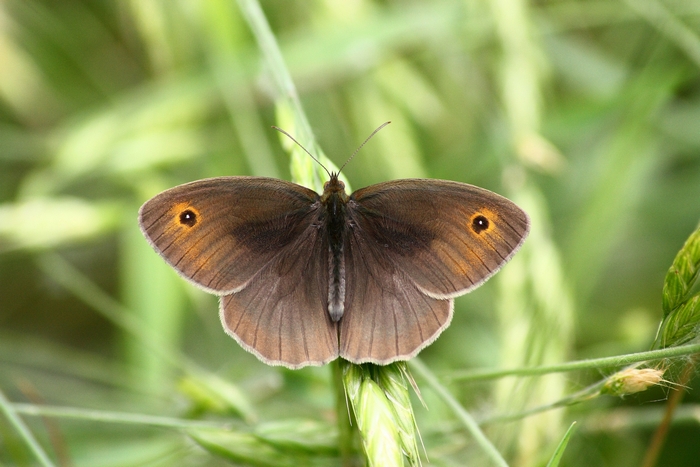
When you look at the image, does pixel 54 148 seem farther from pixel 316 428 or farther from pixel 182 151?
pixel 316 428

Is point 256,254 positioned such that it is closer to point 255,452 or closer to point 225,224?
point 225,224

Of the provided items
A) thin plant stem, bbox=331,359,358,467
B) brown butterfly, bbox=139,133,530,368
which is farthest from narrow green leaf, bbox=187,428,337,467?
brown butterfly, bbox=139,133,530,368

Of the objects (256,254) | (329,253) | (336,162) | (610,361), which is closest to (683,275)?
(610,361)

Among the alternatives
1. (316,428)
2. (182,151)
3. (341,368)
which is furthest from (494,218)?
(182,151)

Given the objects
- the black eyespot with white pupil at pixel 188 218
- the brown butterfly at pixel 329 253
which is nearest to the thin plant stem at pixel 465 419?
the brown butterfly at pixel 329 253

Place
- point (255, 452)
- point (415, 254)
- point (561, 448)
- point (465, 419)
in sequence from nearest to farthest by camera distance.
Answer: point (561, 448)
point (465, 419)
point (255, 452)
point (415, 254)

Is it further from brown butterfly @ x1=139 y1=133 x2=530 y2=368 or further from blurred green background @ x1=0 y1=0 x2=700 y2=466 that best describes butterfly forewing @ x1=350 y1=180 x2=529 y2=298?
blurred green background @ x1=0 y1=0 x2=700 y2=466

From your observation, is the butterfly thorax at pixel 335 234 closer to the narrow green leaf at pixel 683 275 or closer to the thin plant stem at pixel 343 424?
the thin plant stem at pixel 343 424
